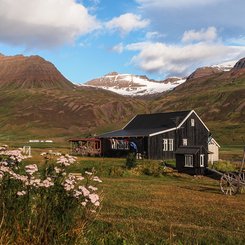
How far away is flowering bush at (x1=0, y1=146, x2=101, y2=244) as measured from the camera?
662cm

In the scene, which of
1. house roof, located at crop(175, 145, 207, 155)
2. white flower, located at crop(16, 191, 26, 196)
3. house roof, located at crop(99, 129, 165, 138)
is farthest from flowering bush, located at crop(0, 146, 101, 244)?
house roof, located at crop(99, 129, 165, 138)

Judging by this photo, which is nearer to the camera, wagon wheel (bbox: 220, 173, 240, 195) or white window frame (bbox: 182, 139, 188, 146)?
wagon wheel (bbox: 220, 173, 240, 195)

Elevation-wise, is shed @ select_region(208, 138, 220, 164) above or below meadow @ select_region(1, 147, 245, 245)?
above

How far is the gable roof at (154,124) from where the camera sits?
56694 millimetres

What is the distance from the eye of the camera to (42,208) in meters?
6.86

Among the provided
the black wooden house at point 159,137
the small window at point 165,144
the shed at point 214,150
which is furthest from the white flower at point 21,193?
the small window at point 165,144

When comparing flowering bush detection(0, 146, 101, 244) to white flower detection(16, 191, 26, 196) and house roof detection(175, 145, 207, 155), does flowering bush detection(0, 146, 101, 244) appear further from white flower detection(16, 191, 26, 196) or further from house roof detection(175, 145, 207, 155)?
house roof detection(175, 145, 207, 155)

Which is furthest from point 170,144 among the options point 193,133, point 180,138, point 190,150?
point 190,150

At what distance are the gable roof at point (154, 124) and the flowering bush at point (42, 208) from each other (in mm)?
47192

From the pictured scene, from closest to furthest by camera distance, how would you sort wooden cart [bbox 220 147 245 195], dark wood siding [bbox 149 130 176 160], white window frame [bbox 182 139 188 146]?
A: wooden cart [bbox 220 147 245 195], dark wood siding [bbox 149 130 176 160], white window frame [bbox 182 139 188 146]

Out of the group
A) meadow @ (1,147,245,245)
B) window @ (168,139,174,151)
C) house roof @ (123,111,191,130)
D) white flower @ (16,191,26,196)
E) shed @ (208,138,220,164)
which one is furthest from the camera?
house roof @ (123,111,191,130)

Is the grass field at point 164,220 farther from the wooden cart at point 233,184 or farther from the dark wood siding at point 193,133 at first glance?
the dark wood siding at point 193,133

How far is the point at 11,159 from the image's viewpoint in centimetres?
756

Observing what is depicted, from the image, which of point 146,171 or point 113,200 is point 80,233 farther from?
point 146,171
